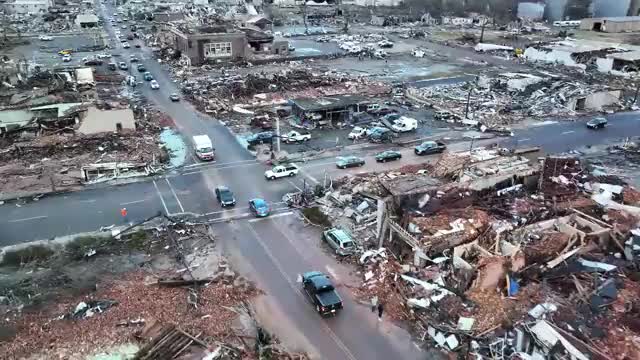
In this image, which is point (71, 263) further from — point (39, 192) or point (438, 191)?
point (438, 191)

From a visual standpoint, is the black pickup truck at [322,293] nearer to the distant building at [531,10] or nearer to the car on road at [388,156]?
the car on road at [388,156]

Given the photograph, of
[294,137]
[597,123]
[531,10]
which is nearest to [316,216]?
[294,137]

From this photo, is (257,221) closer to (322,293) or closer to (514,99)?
(322,293)

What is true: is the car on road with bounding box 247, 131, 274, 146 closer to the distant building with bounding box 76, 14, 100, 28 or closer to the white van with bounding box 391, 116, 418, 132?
the white van with bounding box 391, 116, 418, 132

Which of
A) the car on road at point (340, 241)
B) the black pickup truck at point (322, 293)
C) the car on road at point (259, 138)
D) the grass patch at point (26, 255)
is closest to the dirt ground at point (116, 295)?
the grass patch at point (26, 255)

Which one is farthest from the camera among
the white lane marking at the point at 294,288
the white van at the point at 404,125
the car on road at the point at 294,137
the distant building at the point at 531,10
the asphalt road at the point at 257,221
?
the distant building at the point at 531,10

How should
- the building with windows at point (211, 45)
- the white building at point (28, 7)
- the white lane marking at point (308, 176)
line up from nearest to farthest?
the white lane marking at point (308, 176) → the building with windows at point (211, 45) → the white building at point (28, 7)
